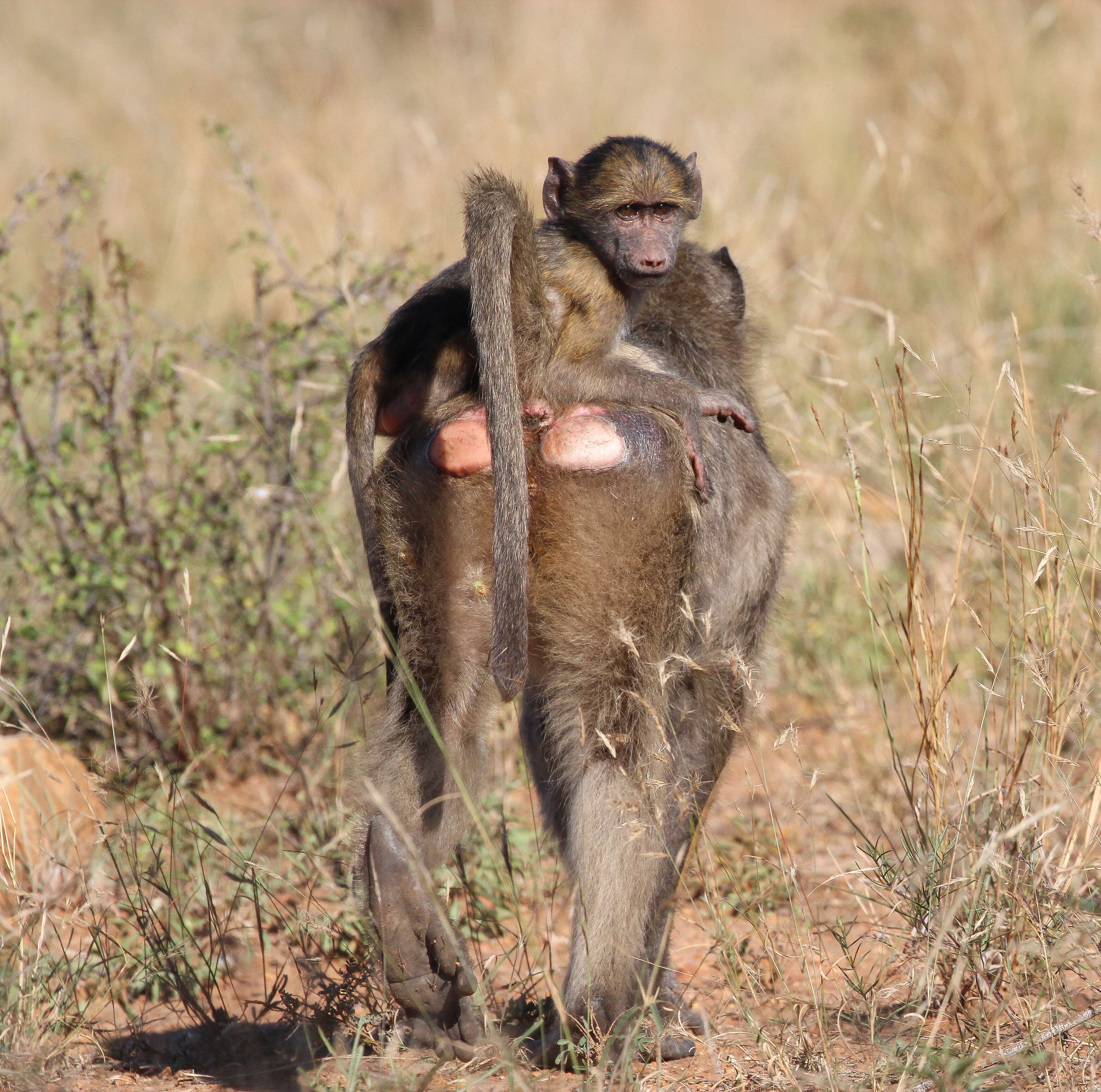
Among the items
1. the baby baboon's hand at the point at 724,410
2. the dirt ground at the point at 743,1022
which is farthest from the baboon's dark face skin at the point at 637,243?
the dirt ground at the point at 743,1022

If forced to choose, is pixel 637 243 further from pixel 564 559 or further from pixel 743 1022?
pixel 743 1022

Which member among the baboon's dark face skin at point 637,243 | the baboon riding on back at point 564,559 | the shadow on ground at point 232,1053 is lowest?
the shadow on ground at point 232,1053

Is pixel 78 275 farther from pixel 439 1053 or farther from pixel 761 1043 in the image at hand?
pixel 761 1043

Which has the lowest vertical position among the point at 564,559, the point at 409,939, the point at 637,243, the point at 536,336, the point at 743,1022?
the point at 743,1022

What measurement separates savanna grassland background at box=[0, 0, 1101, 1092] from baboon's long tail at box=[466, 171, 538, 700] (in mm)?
303

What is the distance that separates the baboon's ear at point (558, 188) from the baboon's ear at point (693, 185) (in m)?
0.23

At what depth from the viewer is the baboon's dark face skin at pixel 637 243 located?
2.31m

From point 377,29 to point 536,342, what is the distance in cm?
1349

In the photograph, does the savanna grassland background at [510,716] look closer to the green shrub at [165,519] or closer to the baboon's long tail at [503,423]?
the green shrub at [165,519]

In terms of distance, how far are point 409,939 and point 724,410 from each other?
1.11 meters

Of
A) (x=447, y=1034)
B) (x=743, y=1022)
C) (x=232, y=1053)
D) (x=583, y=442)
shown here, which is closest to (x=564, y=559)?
(x=583, y=442)

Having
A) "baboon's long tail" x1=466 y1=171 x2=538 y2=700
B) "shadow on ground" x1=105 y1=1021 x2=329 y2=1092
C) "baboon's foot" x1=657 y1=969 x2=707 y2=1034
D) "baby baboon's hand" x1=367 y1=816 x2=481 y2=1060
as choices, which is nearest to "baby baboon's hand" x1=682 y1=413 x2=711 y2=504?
"baboon's long tail" x1=466 y1=171 x2=538 y2=700

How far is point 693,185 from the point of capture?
2561 mm

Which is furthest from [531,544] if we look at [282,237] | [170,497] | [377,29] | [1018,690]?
[377,29]
